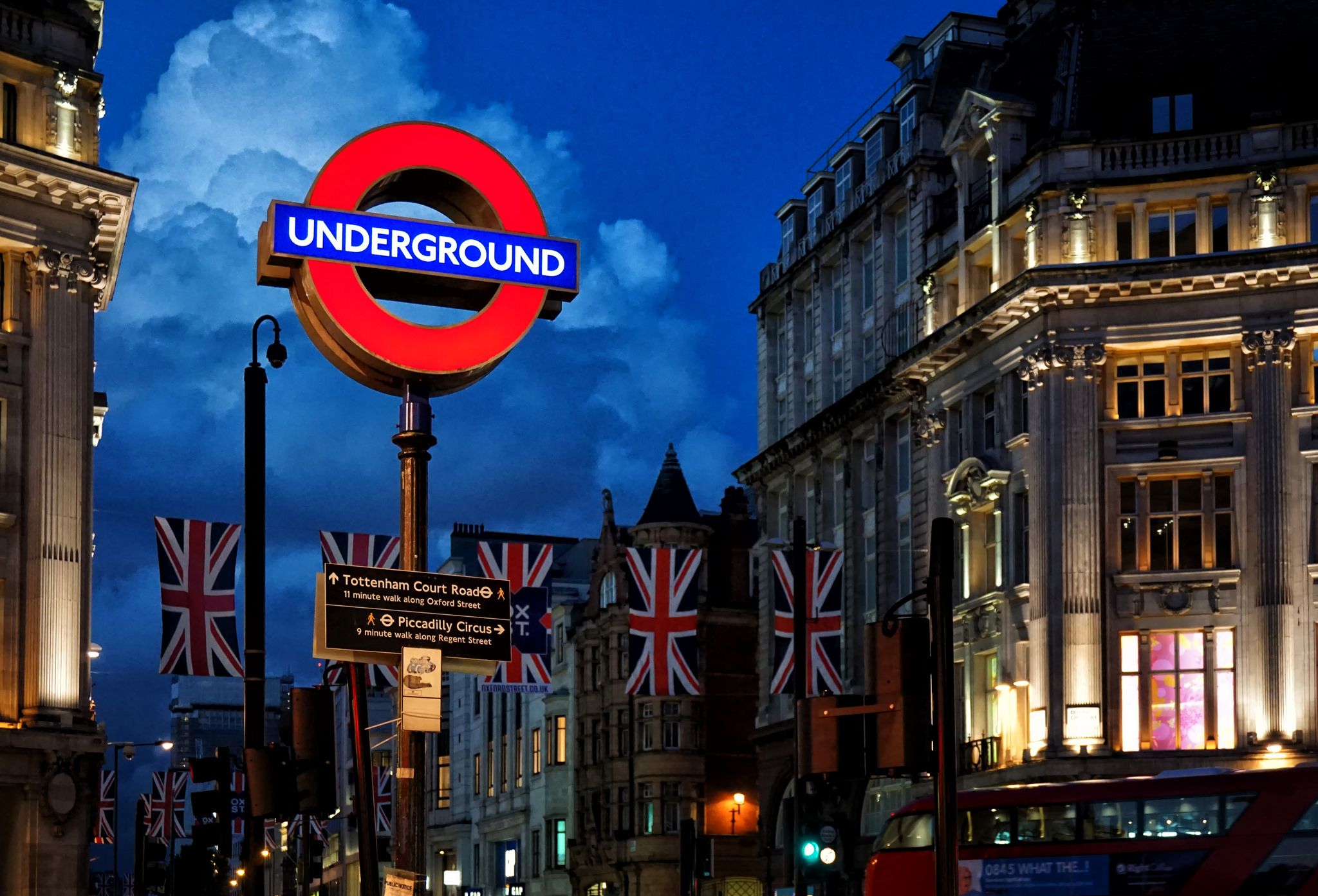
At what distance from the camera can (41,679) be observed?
44625 millimetres

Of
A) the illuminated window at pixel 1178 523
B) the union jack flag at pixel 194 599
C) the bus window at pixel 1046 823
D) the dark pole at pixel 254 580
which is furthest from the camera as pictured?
the illuminated window at pixel 1178 523

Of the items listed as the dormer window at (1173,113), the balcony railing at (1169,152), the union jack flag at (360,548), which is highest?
the dormer window at (1173,113)

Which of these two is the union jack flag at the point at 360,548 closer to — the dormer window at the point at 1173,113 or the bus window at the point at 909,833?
the bus window at the point at 909,833

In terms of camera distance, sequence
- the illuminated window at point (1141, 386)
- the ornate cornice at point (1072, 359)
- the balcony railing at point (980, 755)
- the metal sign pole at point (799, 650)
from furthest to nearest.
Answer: the balcony railing at point (980, 755), the illuminated window at point (1141, 386), the ornate cornice at point (1072, 359), the metal sign pole at point (799, 650)

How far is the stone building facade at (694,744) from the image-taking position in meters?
79.8

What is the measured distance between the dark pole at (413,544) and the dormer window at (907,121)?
5094cm

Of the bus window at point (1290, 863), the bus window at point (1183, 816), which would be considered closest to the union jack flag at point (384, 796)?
the bus window at point (1183, 816)

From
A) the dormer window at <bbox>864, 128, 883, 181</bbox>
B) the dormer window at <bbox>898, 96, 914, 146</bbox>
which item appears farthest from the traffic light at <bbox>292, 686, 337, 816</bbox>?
the dormer window at <bbox>864, 128, 883, 181</bbox>

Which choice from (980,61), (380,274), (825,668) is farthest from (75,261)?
(380,274)

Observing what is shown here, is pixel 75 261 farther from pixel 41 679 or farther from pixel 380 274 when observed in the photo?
pixel 380 274

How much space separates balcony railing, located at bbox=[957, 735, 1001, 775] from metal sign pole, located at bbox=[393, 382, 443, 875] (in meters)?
41.4

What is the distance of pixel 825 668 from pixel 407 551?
37.5m

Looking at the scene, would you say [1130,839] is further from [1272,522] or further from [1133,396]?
[1133,396]

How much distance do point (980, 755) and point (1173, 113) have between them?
17619 mm
